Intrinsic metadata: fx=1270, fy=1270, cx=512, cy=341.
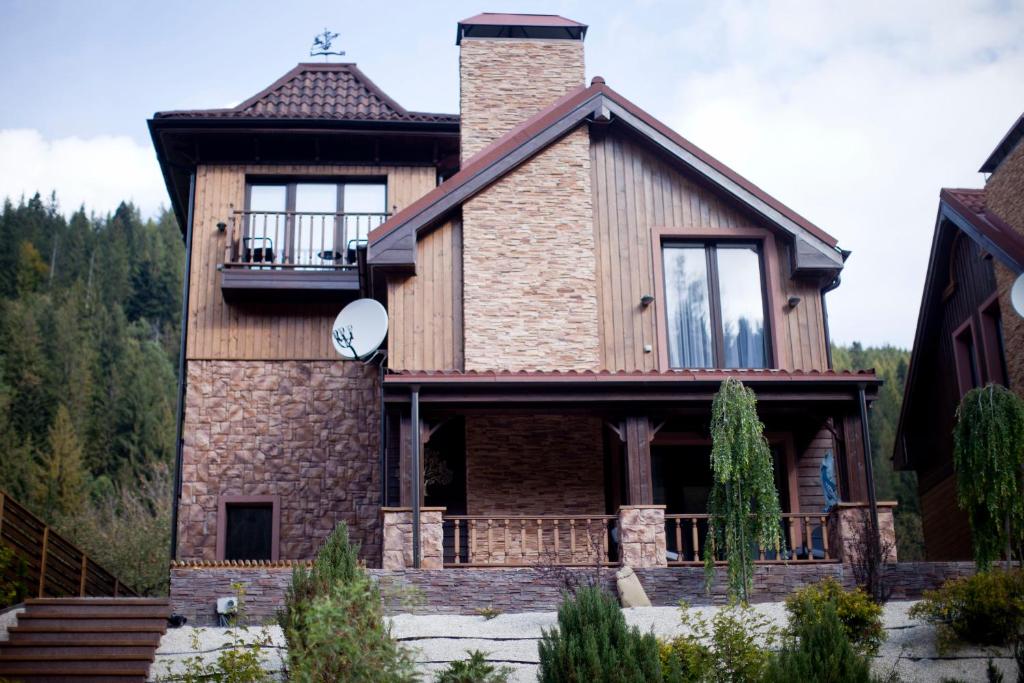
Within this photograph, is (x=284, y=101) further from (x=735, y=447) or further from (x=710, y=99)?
(x=735, y=447)

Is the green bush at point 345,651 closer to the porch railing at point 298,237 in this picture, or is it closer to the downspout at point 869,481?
the downspout at point 869,481

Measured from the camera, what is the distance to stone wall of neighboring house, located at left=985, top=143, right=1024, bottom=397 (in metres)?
18.1

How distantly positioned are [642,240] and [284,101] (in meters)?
7.19

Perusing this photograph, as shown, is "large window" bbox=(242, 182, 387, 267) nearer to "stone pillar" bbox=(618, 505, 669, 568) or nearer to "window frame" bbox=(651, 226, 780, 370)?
"window frame" bbox=(651, 226, 780, 370)

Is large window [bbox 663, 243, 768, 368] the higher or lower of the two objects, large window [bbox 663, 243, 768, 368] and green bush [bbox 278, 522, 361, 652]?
the higher

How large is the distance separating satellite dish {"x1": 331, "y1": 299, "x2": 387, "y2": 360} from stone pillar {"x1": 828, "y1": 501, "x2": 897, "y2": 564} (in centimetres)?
656

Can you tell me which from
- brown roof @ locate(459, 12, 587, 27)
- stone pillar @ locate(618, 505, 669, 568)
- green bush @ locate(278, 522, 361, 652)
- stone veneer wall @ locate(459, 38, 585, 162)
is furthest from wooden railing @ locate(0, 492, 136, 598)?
brown roof @ locate(459, 12, 587, 27)

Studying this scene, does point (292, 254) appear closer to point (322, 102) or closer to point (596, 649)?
point (322, 102)

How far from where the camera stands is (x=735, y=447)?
13.8 metres

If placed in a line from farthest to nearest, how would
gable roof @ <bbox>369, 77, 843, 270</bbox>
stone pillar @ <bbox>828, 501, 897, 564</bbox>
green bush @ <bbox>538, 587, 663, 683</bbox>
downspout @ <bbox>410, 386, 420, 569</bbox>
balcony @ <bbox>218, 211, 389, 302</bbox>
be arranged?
balcony @ <bbox>218, 211, 389, 302</bbox>, gable roof @ <bbox>369, 77, 843, 270</bbox>, stone pillar @ <bbox>828, 501, 897, 564</bbox>, downspout @ <bbox>410, 386, 420, 569</bbox>, green bush @ <bbox>538, 587, 663, 683</bbox>

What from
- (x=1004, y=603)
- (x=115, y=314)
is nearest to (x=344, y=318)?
(x=1004, y=603)

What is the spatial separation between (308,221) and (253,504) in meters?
4.73

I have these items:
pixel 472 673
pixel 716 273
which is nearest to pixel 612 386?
pixel 716 273

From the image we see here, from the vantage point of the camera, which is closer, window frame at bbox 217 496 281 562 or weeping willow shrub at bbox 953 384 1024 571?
weeping willow shrub at bbox 953 384 1024 571
